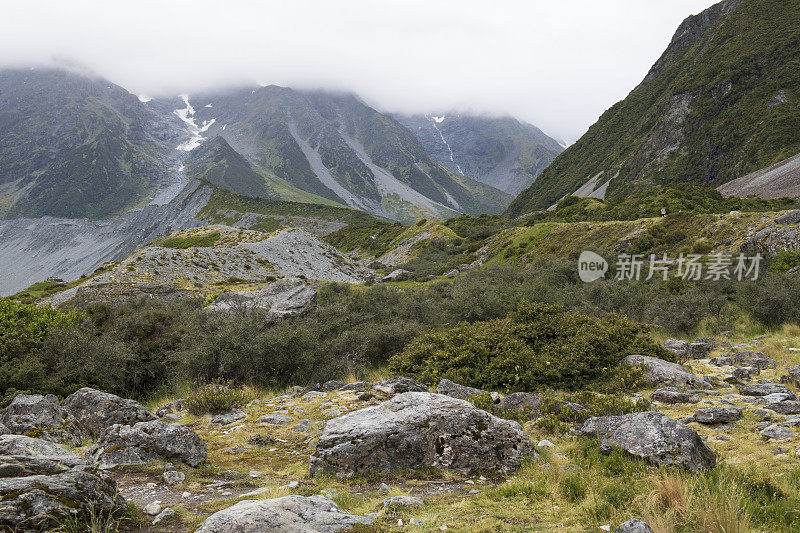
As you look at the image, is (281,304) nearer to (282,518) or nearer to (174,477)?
(174,477)

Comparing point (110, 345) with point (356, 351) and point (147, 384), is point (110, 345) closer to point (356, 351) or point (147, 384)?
point (147, 384)

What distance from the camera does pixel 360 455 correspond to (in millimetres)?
6195

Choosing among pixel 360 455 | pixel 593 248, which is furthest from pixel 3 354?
pixel 593 248

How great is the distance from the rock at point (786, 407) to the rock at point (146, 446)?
35.9ft

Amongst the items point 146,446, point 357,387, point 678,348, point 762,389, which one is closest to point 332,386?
point 357,387

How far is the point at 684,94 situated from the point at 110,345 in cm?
14046

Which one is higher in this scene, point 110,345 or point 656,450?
point 656,450

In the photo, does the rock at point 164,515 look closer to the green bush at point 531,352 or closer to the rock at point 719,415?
the green bush at point 531,352

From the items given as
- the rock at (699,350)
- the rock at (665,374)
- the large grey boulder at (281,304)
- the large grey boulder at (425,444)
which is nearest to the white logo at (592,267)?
the rock at (699,350)

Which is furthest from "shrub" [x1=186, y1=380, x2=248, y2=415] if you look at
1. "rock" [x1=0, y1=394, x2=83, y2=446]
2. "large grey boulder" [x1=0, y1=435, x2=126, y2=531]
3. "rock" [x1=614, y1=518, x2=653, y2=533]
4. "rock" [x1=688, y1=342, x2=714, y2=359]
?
"rock" [x1=688, y1=342, x2=714, y2=359]

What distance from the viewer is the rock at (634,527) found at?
12.5ft

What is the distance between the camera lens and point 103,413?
7809mm

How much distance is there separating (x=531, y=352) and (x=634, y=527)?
7.45 m

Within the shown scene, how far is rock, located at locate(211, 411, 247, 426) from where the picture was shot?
360 inches
